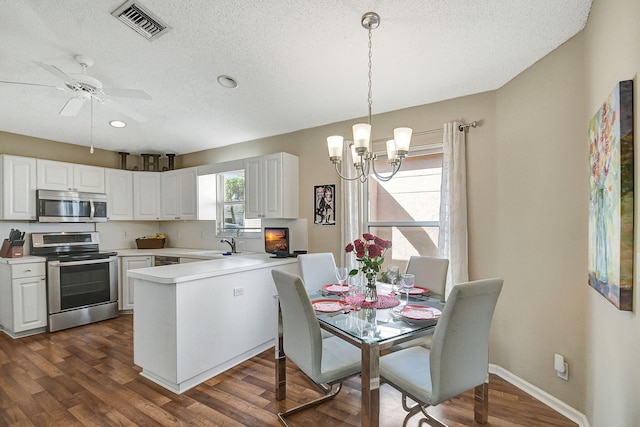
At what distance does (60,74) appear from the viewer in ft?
7.27

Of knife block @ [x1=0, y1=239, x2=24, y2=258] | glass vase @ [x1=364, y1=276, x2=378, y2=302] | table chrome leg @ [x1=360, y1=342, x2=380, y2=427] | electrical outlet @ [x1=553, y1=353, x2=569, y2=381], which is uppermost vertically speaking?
knife block @ [x1=0, y1=239, x2=24, y2=258]

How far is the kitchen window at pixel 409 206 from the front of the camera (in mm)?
3227

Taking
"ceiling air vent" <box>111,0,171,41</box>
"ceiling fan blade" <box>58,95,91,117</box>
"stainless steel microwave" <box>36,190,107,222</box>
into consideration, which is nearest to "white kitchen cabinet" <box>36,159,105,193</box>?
"stainless steel microwave" <box>36,190,107,222</box>

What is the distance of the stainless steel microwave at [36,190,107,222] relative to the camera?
4012 millimetres

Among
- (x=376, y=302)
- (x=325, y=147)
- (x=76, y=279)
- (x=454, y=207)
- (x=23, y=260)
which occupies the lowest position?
(x=76, y=279)

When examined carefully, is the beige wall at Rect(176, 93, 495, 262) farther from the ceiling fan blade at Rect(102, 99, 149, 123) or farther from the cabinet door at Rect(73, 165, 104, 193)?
the ceiling fan blade at Rect(102, 99, 149, 123)

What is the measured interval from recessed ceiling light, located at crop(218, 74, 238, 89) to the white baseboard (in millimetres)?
3583

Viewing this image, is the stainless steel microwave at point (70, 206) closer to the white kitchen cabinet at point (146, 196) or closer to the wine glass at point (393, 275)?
the white kitchen cabinet at point (146, 196)

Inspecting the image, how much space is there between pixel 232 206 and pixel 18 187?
2.62m

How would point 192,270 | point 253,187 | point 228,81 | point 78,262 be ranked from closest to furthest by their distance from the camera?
point 192,270 → point 228,81 → point 78,262 → point 253,187

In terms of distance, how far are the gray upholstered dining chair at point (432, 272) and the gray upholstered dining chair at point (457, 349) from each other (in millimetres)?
718

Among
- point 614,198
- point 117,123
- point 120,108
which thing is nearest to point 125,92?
point 120,108

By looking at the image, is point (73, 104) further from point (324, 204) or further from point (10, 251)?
point (324, 204)

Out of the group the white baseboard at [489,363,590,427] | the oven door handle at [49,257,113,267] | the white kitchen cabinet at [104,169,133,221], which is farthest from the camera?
the white kitchen cabinet at [104,169,133,221]
